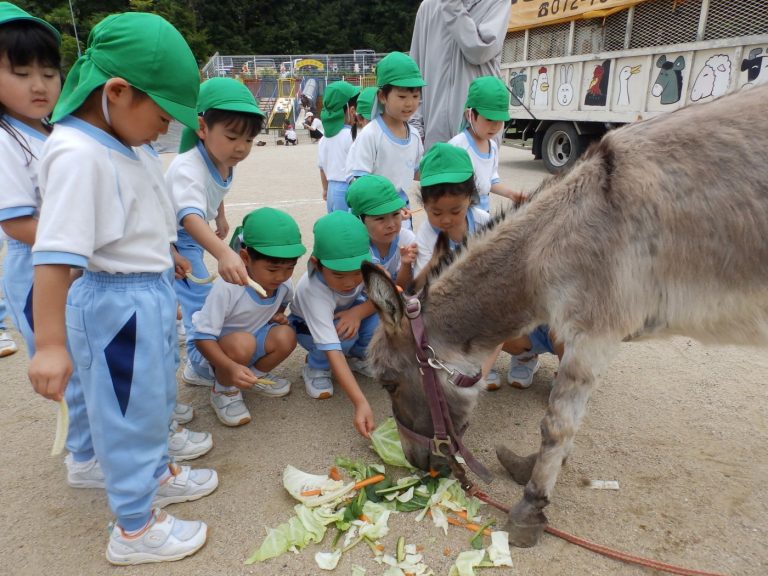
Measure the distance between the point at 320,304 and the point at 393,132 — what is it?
183 cm

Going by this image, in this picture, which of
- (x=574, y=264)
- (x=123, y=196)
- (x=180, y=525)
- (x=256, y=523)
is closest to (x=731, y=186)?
(x=574, y=264)

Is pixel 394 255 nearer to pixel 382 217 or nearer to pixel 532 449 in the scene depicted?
pixel 382 217

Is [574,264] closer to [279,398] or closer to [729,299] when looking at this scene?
[729,299]

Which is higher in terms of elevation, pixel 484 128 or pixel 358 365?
pixel 484 128

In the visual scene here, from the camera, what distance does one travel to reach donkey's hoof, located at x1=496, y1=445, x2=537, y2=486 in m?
2.63

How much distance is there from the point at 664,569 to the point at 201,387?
9.71 feet

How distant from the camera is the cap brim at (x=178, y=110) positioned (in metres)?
1.82

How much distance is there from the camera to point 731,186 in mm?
1966

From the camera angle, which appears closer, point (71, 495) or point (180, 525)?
point (180, 525)

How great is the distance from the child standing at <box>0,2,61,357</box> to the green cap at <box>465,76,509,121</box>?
284 centimetres

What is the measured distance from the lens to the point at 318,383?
3562 mm

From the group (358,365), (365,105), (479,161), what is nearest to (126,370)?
(358,365)

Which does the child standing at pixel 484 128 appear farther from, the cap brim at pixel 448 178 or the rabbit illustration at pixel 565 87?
the rabbit illustration at pixel 565 87

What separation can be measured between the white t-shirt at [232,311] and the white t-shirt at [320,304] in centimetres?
16
